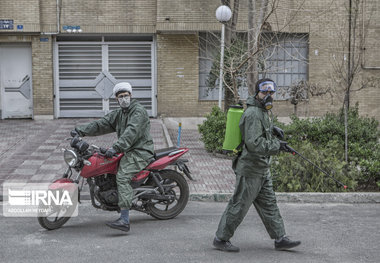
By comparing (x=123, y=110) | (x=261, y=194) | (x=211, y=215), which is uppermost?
(x=123, y=110)

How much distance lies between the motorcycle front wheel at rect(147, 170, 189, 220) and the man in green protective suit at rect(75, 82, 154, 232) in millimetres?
479

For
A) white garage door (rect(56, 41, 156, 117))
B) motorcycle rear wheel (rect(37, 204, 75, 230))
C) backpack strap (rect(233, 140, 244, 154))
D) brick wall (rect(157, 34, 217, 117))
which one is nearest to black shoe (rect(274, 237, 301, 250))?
backpack strap (rect(233, 140, 244, 154))

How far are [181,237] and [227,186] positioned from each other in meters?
2.78

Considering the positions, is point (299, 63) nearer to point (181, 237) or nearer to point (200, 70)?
point (200, 70)

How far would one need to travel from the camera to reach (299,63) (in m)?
18.1

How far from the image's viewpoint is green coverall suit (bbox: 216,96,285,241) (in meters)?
5.46

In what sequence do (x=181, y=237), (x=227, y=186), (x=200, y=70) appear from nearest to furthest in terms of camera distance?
(x=181, y=237) → (x=227, y=186) → (x=200, y=70)

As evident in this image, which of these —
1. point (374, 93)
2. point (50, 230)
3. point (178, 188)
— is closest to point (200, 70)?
point (374, 93)

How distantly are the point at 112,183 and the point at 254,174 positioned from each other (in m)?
1.87

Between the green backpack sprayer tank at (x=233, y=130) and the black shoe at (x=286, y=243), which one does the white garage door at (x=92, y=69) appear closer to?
the green backpack sprayer tank at (x=233, y=130)

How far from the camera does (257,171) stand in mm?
5609

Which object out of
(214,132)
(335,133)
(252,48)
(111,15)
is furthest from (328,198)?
(111,15)

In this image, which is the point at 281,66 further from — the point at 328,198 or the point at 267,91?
the point at 267,91

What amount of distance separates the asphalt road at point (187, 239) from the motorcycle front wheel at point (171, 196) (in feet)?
0.39
